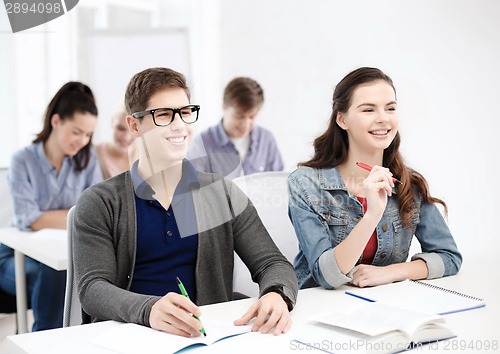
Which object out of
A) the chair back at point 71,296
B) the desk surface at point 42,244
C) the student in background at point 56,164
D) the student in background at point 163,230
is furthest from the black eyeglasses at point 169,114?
the student in background at point 56,164

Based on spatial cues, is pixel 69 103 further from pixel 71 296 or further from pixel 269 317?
pixel 269 317

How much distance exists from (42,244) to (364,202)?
119 centimetres

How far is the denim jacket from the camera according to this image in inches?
69.6

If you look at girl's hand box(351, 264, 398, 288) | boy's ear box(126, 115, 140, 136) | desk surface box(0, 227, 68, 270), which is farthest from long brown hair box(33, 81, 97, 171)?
girl's hand box(351, 264, 398, 288)

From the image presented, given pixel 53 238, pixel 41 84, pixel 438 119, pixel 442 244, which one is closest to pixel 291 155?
pixel 438 119

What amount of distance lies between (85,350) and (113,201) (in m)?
0.44

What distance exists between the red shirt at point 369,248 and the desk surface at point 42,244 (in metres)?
0.95

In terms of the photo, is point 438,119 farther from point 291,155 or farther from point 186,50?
point 186,50

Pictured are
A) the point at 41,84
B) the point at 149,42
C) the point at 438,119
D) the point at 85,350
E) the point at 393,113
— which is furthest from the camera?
the point at 149,42

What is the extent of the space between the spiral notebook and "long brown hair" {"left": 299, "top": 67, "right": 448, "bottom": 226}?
0.81 ft

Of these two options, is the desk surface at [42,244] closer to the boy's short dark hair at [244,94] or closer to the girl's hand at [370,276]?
the girl's hand at [370,276]

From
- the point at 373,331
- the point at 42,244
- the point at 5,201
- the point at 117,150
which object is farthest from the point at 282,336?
the point at 117,150

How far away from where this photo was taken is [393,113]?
1819mm

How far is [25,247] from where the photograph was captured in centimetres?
234
